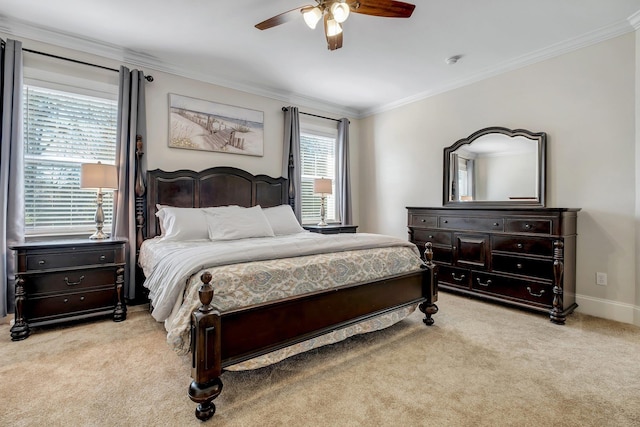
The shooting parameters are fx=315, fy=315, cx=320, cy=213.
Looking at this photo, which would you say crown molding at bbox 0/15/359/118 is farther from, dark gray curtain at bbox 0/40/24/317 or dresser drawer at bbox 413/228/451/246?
dresser drawer at bbox 413/228/451/246

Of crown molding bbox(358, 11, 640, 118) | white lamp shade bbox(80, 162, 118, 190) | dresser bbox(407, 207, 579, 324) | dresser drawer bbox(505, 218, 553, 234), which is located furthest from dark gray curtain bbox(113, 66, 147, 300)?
dresser drawer bbox(505, 218, 553, 234)

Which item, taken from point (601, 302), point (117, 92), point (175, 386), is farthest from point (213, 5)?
point (601, 302)

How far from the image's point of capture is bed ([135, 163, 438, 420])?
5.12 ft

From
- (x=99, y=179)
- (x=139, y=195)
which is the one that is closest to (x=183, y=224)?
(x=139, y=195)

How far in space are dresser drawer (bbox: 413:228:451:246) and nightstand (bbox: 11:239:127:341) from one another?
3.30 meters

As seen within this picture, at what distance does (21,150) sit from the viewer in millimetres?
2785

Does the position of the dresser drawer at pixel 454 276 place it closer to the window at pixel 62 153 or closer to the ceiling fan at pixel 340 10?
the ceiling fan at pixel 340 10

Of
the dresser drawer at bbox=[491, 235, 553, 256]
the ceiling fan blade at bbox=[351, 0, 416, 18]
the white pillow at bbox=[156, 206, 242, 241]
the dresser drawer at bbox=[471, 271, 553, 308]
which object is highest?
the ceiling fan blade at bbox=[351, 0, 416, 18]

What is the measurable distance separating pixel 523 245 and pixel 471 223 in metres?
0.56

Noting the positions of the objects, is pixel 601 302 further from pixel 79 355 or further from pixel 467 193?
pixel 79 355

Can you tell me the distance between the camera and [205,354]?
1551mm

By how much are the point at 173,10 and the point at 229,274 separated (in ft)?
7.74

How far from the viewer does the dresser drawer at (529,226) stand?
2.94 meters

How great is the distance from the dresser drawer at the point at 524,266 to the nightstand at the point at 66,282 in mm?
3718
